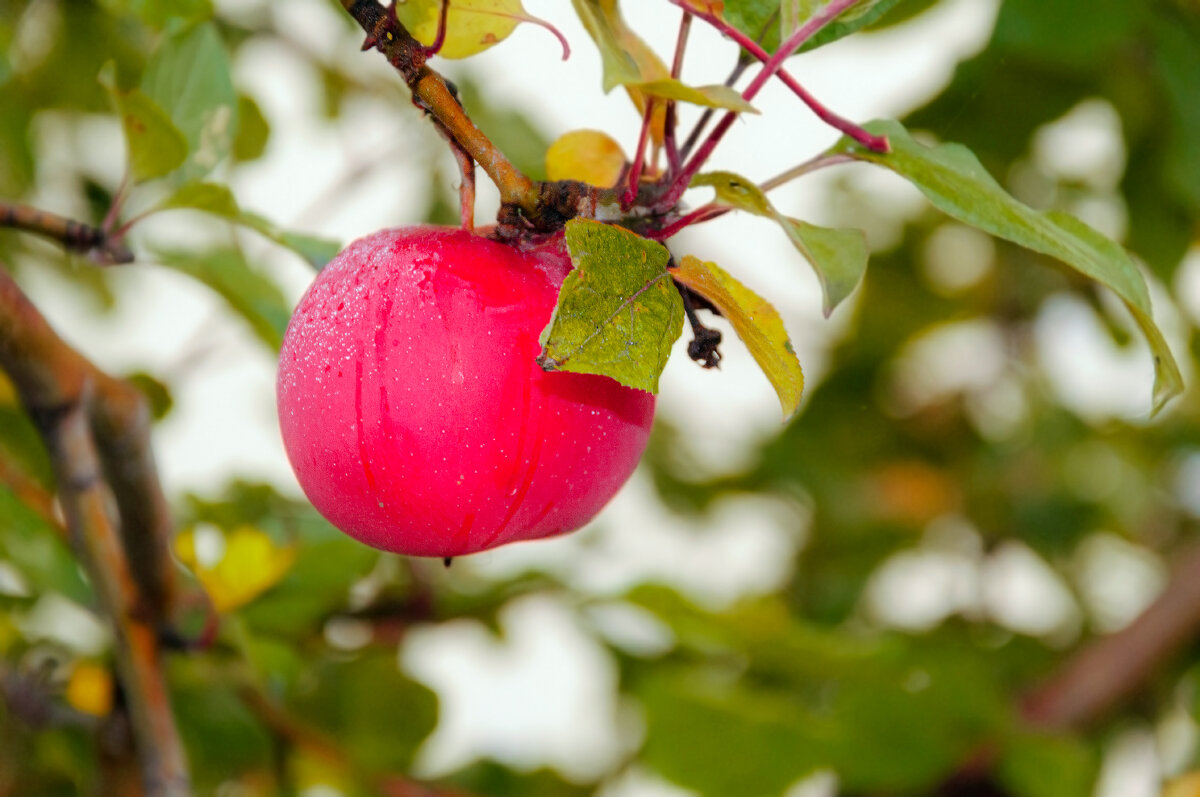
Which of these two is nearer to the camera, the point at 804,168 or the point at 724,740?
the point at 804,168

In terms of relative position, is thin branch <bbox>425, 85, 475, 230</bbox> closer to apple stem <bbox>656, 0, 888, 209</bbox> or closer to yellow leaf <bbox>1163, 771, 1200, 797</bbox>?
apple stem <bbox>656, 0, 888, 209</bbox>

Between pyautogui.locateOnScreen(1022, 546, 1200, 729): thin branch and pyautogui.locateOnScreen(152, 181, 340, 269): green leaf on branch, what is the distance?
640 millimetres

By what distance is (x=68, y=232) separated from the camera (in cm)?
38

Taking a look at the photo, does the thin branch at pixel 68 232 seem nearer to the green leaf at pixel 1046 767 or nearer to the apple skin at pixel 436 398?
the apple skin at pixel 436 398

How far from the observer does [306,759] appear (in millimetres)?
725

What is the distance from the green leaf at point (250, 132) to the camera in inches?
26.5

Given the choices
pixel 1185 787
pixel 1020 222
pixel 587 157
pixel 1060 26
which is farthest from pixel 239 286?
pixel 1185 787

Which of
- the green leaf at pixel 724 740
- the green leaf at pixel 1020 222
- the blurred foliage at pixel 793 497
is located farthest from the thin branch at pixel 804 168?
the green leaf at pixel 724 740

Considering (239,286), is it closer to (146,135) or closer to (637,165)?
(146,135)

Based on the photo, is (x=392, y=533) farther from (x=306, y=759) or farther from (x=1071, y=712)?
(x=1071, y=712)

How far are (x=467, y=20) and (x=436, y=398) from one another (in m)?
0.10

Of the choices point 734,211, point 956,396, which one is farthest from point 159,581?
point 956,396

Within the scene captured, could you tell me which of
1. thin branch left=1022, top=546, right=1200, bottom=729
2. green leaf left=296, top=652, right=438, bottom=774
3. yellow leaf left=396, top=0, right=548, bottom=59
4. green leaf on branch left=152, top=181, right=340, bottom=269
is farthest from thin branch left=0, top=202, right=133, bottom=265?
thin branch left=1022, top=546, right=1200, bottom=729

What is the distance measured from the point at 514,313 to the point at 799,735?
0.44 metres
